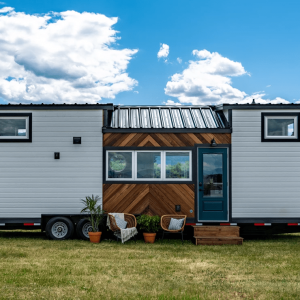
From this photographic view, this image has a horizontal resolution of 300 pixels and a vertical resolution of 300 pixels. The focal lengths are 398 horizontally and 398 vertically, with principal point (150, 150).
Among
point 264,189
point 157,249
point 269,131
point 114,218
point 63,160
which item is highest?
point 269,131

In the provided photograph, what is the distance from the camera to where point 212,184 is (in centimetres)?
1038

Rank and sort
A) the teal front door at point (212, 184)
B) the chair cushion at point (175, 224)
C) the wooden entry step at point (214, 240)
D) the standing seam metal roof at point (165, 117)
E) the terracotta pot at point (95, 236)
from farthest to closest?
the standing seam metal roof at point (165, 117) < the teal front door at point (212, 184) < the chair cushion at point (175, 224) < the terracotta pot at point (95, 236) < the wooden entry step at point (214, 240)

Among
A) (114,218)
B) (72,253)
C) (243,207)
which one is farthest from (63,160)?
(243,207)

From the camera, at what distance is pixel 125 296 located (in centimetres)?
532

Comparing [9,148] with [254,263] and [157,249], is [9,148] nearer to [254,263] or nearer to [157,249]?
[157,249]

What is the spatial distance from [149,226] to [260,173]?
127 inches

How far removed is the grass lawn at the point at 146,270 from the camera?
5531 mm

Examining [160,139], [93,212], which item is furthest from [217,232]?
[93,212]

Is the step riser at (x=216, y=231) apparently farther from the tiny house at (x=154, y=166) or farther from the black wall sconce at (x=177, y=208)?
the black wall sconce at (x=177, y=208)

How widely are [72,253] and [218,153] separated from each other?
451 cm

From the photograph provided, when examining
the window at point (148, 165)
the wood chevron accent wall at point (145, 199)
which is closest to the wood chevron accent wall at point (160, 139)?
the window at point (148, 165)

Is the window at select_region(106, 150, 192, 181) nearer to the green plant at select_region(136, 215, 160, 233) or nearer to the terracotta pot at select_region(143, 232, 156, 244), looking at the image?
the green plant at select_region(136, 215, 160, 233)

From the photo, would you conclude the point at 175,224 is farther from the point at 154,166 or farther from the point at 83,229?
the point at 83,229

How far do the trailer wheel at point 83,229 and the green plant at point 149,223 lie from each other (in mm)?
1337
